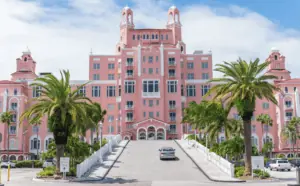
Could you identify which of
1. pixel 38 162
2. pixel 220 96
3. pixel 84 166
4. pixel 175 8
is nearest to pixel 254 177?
pixel 220 96

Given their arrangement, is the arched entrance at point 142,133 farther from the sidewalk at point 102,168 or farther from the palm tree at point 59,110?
the palm tree at point 59,110

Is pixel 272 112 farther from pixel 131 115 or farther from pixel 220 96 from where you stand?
pixel 220 96

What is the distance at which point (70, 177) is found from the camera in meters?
35.8

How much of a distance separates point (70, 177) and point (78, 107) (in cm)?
604

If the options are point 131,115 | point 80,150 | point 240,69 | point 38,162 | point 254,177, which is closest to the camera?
point 254,177

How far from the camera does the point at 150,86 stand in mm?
90250

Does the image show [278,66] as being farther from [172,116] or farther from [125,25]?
[125,25]

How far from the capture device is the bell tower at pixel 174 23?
330 feet

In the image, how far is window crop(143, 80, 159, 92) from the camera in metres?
90.1

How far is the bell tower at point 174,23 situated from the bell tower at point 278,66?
22.8 meters

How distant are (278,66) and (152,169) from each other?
7021 centimetres

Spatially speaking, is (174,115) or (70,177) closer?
(70,177)

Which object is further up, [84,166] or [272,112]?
[272,112]

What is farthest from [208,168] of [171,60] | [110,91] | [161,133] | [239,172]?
[110,91]
